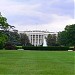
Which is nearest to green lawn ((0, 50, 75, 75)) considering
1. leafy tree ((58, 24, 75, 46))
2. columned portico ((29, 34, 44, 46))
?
leafy tree ((58, 24, 75, 46))

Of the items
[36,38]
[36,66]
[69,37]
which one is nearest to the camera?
[36,66]

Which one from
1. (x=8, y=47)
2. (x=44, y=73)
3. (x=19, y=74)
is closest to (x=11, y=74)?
(x=19, y=74)

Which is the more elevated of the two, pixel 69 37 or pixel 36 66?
pixel 69 37

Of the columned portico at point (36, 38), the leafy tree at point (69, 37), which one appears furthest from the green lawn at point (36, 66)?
the columned portico at point (36, 38)

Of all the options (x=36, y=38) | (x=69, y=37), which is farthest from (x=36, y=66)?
(x=36, y=38)

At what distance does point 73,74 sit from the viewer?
610 inches

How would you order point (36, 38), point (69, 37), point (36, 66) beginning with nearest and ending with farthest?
point (36, 66)
point (69, 37)
point (36, 38)

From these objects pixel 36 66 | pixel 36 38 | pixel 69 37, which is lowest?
pixel 36 66

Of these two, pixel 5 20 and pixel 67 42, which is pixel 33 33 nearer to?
pixel 67 42

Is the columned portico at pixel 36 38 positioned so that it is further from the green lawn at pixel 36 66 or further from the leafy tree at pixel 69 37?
the green lawn at pixel 36 66

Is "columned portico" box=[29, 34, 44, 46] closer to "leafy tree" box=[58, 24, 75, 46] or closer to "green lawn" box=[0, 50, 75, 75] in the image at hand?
"leafy tree" box=[58, 24, 75, 46]

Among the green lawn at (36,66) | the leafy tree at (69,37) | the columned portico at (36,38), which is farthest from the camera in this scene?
the columned portico at (36,38)

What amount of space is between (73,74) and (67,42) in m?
98.7

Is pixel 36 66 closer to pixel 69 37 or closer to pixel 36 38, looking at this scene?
pixel 69 37
